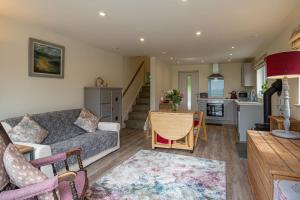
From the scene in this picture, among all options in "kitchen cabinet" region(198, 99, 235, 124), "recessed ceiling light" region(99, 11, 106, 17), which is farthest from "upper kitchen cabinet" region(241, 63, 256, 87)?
"recessed ceiling light" region(99, 11, 106, 17)

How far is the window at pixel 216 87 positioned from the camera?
7652mm

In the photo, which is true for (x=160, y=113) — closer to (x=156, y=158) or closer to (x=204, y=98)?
(x=156, y=158)

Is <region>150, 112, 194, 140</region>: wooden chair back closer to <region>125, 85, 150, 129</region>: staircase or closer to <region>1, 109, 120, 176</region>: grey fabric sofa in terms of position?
<region>1, 109, 120, 176</region>: grey fabric sofa

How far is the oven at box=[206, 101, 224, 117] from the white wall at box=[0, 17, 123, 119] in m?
4.24

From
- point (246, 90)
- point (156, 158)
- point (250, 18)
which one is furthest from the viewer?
point (246, 90)

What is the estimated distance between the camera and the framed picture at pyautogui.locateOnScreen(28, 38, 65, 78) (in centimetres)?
322

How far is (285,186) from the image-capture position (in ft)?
4.13

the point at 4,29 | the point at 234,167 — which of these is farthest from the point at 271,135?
the point at 4,29

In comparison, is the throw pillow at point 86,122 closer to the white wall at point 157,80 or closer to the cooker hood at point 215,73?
the white wall at point 157,80

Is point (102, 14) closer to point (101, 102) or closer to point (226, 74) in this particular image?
point (101, 102)

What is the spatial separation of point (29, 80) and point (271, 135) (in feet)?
12.1

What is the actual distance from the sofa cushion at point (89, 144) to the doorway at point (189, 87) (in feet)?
16.1

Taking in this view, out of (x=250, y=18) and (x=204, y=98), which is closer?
(x=250, y=18)

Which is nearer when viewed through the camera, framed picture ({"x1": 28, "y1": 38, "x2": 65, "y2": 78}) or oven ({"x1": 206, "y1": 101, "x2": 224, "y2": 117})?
framed picture ({"x1": 28, "y1": 38, "x2": 65, "y2": 78})
